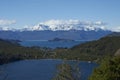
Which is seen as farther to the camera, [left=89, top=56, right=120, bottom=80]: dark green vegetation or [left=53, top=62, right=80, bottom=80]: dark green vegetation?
[left=89, top=56, right=120, bottom=80]: dark green vegetation

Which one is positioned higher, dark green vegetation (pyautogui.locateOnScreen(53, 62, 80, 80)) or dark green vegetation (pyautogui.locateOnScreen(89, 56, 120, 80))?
dark green vegetation (pyautogui.locateOnScreen(53, 62, 80, 80))

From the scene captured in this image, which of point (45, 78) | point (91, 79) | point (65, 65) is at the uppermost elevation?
point (65, 65)

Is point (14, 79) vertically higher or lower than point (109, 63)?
lower

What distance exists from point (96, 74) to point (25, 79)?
88.8 meters

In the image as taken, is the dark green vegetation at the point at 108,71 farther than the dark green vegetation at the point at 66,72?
Yes

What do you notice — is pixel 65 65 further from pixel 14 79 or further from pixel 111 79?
pixel 14 79

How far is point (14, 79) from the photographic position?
127 m

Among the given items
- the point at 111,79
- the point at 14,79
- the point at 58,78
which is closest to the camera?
the point at 58,78

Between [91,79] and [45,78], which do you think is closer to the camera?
[91,79]

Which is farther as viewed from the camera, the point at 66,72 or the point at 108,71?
the point at 108,71

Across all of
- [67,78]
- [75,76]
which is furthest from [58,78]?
[75,76]

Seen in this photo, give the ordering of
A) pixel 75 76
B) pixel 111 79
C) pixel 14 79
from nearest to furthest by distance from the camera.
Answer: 1. pixel 75 76
2. pixel 111 79
3. pixel 14 79

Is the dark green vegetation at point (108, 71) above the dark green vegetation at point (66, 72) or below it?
below

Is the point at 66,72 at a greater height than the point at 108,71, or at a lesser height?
greater
